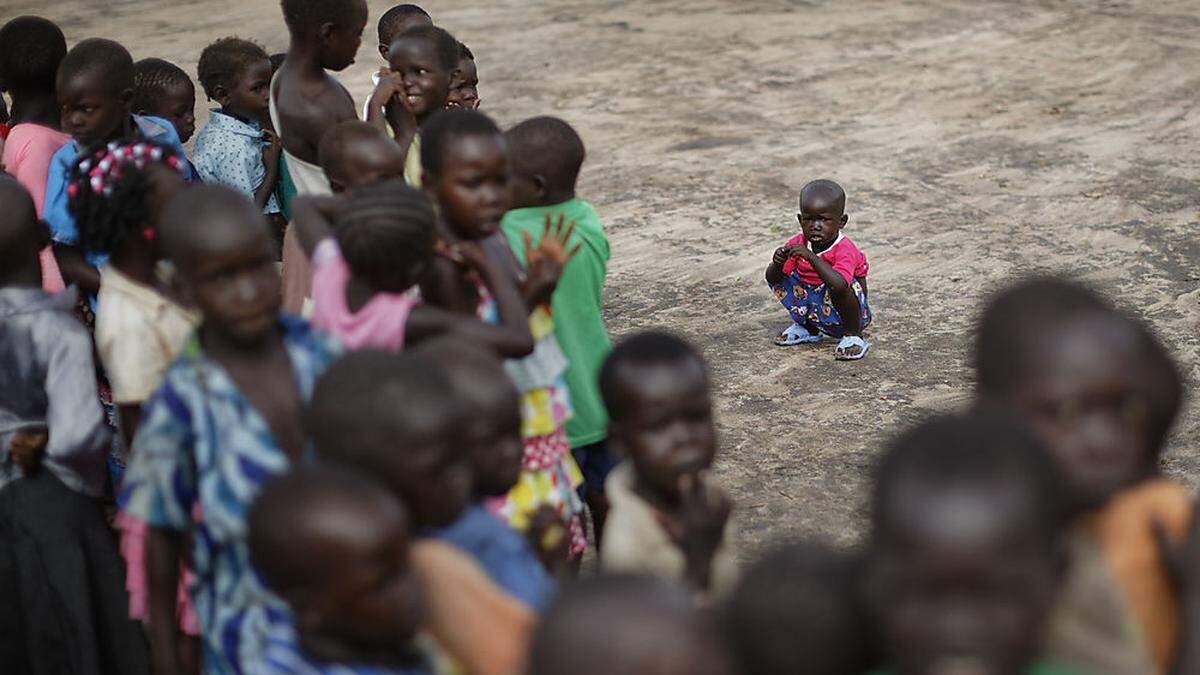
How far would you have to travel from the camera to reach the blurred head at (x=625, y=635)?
1537 mm

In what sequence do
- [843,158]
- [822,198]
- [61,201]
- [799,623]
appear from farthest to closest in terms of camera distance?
[843,158]
[822,198]
[61,201]
[799,623]

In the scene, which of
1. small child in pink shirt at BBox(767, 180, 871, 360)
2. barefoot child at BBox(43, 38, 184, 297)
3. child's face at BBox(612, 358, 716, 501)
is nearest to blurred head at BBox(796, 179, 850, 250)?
small child in pink shirt at BBox(767, 180, 871, 360)

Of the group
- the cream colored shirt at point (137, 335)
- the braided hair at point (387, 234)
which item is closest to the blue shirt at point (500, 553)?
the braided hair at point (387, 234)

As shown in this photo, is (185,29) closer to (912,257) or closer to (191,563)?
(912,257)

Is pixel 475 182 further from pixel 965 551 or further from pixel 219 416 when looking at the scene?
pixel 965 551

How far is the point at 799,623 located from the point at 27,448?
6.53ft

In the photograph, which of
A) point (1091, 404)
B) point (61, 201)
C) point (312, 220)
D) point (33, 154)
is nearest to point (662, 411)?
point (1091, 404)

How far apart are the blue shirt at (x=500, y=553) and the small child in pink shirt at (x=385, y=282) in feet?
1.96

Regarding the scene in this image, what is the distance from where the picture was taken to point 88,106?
159 inches

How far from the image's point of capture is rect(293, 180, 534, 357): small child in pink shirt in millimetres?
2730

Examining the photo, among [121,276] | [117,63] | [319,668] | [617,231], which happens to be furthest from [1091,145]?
[319,668]

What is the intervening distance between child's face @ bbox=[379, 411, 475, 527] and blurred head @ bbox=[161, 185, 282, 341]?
0.49m

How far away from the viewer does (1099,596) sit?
1.65m

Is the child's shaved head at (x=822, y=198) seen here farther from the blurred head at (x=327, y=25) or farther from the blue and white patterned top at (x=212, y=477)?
the blue and white patterned top at (x=212, y=477)
